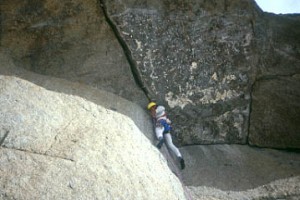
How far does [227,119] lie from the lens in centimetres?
674

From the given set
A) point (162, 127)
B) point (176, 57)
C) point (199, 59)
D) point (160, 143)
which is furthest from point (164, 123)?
point (199, 59)

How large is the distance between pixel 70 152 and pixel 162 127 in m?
1.65

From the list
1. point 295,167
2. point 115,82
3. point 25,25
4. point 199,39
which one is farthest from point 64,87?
point 295,167

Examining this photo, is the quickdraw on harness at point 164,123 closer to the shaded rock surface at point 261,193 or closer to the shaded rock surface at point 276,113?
the shaded rock surface at point 261,193

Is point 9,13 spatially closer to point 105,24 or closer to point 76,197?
point 105,24

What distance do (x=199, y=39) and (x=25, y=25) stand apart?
277 centimetres

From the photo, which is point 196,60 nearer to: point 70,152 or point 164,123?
point 164,123

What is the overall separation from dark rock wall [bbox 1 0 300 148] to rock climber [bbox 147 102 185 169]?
0.41m

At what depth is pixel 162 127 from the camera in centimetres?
596

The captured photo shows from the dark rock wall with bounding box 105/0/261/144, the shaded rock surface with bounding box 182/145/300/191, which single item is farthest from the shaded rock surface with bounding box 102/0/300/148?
the shaded rock surface with bounding box 182/145/300/191

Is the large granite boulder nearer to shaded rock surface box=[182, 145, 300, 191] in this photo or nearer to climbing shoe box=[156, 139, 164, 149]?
climbing shoe box=[156, 139, 164, 149]

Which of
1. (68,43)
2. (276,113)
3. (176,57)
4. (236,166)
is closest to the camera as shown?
(236,166)

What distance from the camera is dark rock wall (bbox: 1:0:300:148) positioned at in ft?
21.0

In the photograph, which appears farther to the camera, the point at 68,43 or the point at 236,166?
the point at 68,43
